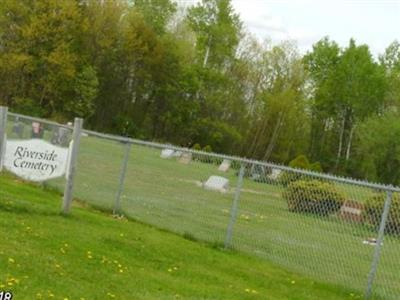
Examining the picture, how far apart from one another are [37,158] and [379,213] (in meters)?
6.05

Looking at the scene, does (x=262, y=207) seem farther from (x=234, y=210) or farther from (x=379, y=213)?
(x=379, y=213)

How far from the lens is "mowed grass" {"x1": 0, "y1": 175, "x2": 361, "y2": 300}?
6551 millimetres

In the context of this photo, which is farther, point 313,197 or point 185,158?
point 185,158

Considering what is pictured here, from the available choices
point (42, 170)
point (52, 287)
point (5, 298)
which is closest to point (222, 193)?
point (42, 170)

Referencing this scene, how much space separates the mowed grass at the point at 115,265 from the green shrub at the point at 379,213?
1.06 metres

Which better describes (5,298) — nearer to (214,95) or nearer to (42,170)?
(42,170)

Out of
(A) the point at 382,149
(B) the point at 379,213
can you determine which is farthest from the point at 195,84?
(B) the point at 379,213

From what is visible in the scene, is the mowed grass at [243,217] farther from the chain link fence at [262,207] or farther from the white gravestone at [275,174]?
the white gravestone at [275,174]

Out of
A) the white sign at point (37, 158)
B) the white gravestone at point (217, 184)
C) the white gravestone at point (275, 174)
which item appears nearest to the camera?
the white gravestone at point (275, 174)

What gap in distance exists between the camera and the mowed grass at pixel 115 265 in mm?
6551

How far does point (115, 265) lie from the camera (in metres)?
7.73

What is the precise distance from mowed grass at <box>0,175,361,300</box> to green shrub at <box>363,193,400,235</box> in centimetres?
106

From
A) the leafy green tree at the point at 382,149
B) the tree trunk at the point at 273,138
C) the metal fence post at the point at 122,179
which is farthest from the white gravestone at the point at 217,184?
the tree trunk at the point at 273,138

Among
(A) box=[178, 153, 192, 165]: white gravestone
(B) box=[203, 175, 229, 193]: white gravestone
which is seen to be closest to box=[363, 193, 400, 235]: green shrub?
(B) box=[203, 175, 229, 193]: white gravestone
